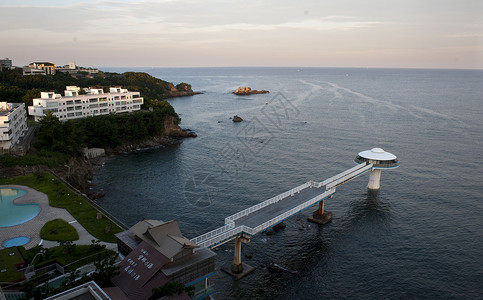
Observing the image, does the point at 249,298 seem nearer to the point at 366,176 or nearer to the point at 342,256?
the point at 342,256

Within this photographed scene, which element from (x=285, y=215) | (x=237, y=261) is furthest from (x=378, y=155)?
(x=237, y=261)

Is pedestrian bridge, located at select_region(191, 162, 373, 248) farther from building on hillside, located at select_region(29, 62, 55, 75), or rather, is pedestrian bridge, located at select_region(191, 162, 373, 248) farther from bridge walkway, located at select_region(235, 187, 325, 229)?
building on hillside, located at select_region(29, 62, 55, 75)

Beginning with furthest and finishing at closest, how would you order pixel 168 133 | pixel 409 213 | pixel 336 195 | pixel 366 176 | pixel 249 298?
pixel 168 133, pixel 366 176, pixel 336 195, pixel 409 213, pixel 249 298

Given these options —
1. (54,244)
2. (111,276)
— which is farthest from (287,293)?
(54,244)

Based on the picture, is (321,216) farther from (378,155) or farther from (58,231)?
(58,231)

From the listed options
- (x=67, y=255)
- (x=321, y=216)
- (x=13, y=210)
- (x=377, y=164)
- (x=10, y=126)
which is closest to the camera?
(x=67, y=255)

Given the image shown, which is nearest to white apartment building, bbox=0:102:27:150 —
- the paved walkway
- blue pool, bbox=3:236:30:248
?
the paved walkway

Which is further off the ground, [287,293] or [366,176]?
[366,176]

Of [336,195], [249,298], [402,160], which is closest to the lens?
[249,298]
